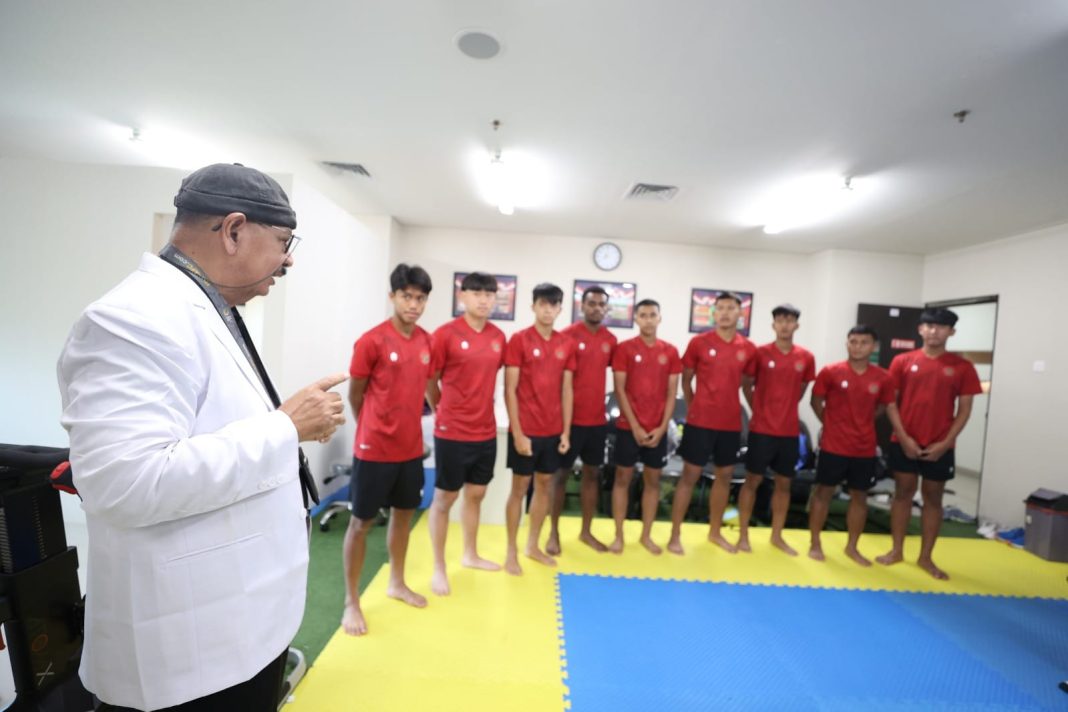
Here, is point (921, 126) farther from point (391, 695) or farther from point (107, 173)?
point (107, 173)

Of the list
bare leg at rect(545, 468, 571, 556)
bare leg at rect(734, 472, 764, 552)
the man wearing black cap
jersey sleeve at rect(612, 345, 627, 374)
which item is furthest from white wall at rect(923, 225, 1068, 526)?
the man wearing black cap

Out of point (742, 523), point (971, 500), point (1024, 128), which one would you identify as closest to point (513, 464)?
point (742, 523)

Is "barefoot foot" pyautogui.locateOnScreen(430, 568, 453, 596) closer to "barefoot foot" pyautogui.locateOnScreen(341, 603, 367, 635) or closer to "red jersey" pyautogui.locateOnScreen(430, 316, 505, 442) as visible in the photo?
"barefoot foot" pyautogui.locateOnScreen(341, 603, 367, 635)

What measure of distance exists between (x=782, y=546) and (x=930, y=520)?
1.12 meters

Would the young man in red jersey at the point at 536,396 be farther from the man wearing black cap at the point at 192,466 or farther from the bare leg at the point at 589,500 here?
the man wearing black cap at the point at 192,466

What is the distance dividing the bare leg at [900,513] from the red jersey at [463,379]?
340 cm

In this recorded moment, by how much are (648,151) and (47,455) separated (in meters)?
3.71

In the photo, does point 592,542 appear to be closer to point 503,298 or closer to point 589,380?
point 589,380

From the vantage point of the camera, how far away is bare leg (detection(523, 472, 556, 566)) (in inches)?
127

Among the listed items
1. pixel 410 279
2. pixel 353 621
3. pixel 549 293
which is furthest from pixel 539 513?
pixel 410 279

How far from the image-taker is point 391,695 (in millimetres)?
1979

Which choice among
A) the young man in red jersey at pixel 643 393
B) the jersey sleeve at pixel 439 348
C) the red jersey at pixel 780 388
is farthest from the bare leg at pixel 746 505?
A: the jersey sleeve at pixel 439 348

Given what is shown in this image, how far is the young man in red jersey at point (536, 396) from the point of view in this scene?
309 centimetres

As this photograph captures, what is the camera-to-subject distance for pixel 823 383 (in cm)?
376
